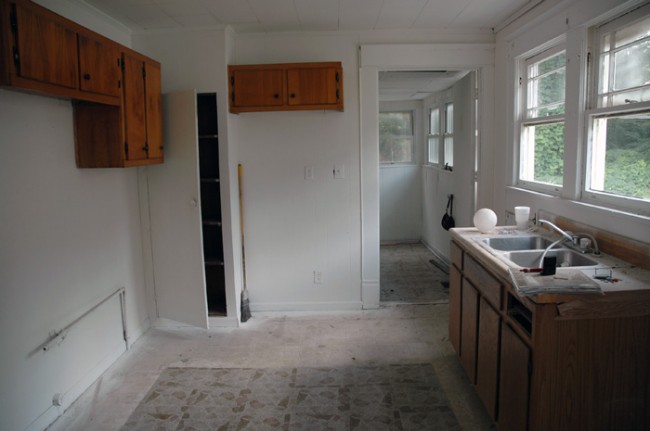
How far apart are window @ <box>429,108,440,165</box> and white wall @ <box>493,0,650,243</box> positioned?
240 centimetres

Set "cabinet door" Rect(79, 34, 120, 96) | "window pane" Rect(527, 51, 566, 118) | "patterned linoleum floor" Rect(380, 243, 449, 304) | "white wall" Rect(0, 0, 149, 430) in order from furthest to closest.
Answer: "patterned linoleum floor" Rect(380, 243, 449, 304)
"window pane" Rect(527, 51, 566, 118)
"cabinet door" Rect(79, 34, 120, 96)
"white wall" Rect(0, 0, 149, 430)

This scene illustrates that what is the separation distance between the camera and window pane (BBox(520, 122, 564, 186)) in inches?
120

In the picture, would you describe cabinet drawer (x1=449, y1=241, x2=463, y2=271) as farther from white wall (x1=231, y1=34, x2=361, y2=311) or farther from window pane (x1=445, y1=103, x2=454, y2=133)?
window pane (x1=445, y1=103, x2=454, y2=133)

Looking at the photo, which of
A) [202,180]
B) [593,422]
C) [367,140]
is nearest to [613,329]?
[593,422]

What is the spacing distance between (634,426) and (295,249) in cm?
282

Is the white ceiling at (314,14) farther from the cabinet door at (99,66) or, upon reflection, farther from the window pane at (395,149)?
the window pane at (395,149)

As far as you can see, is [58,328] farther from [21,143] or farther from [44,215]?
[21,143]

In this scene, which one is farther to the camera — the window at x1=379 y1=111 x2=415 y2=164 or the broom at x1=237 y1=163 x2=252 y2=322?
the window at x1=379 y1=111 x2=415 y2=164

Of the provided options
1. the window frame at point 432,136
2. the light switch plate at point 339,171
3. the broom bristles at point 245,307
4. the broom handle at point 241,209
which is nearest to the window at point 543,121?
the light switch plate at point 339,171

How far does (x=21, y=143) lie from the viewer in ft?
8.03

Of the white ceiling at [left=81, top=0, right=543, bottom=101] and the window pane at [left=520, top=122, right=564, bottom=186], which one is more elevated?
the white ceiling at [left=81, top=0, right=543, bottom=101]

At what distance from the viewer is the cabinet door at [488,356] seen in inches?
89.9

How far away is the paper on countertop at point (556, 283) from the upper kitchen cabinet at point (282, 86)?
235 centimetres

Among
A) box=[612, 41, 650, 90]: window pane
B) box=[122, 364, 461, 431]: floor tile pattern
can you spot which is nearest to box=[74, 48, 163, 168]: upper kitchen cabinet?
box=[122, 364, 461, 431]: floor tile pattern
